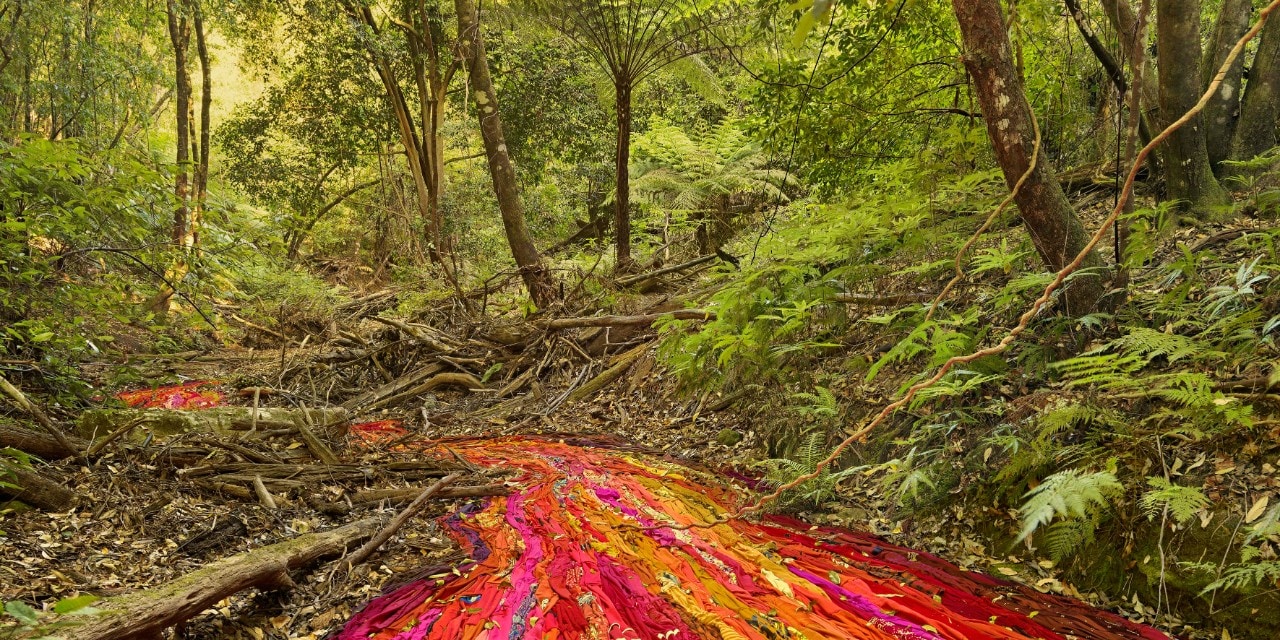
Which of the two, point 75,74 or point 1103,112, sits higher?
point 75,74

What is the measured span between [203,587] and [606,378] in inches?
179

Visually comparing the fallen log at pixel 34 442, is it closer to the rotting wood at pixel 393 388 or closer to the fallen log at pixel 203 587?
the fallen log at pixel 203 587

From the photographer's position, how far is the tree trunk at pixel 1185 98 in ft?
12.0

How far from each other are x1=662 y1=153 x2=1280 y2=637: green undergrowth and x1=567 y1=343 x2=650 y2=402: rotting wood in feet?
5.10

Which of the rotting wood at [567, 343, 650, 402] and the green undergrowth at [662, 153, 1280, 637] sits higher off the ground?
the green undergrowth at [662, 153, 1280, 637]

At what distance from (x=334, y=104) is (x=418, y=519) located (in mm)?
10991

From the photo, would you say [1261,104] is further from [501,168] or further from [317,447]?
[501,168]

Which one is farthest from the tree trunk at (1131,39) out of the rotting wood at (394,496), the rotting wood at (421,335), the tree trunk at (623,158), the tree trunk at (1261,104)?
the rotting wood at (421,335)

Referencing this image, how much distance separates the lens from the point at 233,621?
2.37 meters

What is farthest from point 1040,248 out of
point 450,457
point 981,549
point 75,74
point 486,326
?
point 75,74

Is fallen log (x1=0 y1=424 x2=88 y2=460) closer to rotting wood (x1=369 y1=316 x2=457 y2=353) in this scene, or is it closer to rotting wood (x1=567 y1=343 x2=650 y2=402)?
rotting wood (x1=567 y1=343 x2=650 y2=402)

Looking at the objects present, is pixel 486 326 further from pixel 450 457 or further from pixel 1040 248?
pixel 1040 248

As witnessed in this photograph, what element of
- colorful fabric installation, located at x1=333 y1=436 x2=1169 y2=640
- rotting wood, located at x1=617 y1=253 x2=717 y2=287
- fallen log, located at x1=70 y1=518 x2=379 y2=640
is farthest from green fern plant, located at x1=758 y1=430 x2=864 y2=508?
rotting wood, located at x1=617 y1=253 x2=717 y2=287

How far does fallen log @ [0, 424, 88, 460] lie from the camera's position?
122 inches
